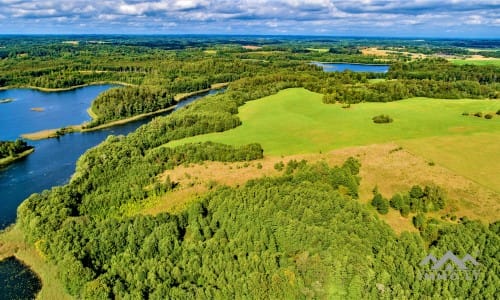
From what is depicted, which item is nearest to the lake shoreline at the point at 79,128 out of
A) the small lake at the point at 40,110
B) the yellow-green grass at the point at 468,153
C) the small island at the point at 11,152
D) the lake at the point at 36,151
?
the lake at the point at 36,151

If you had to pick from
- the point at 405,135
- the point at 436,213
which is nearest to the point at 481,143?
the point at 405,135

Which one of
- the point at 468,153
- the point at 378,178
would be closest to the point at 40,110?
the point at 378,178

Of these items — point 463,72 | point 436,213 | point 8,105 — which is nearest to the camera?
point 436,213

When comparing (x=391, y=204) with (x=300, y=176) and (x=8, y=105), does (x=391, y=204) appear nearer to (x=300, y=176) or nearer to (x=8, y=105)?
(x=300, y=176)

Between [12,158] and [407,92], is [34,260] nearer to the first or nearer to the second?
[12,158]

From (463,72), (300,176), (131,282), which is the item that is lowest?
(131,282)

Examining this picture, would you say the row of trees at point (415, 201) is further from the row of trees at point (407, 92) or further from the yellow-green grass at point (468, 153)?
the row of trees at point (407, 92)
